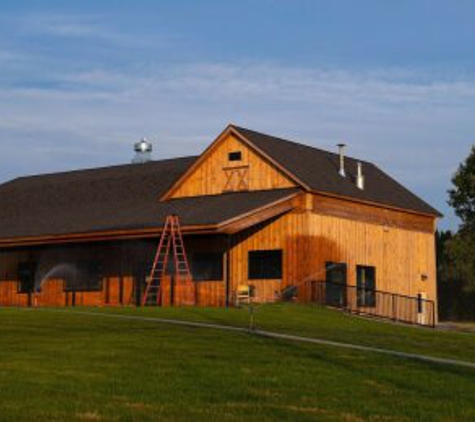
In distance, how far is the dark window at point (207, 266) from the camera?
37594 mm

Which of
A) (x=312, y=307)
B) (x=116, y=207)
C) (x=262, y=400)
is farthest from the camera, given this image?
(x=116, y=207)

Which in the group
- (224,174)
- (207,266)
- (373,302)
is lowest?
(373,302)

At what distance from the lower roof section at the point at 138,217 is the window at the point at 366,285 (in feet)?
15.6

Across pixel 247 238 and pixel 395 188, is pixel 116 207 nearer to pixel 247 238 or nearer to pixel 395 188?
pixel 247 238

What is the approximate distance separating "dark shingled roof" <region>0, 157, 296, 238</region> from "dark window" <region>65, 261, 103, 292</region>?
2.06 metres

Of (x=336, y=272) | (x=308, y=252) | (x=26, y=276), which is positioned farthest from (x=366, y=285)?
(x=26, y=276)

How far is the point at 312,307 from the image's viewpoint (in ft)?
111

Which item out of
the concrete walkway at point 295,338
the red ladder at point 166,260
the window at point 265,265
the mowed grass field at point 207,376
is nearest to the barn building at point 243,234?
the window at point 265,265

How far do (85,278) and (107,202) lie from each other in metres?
4.65

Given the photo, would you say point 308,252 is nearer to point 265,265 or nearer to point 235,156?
point 265,265

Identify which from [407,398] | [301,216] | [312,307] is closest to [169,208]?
[301,216]

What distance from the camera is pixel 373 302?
39094 millimetres

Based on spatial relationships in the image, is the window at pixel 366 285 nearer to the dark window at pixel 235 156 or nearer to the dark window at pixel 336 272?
the dark window at pixel 336 272

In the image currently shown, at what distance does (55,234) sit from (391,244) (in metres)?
14.3
